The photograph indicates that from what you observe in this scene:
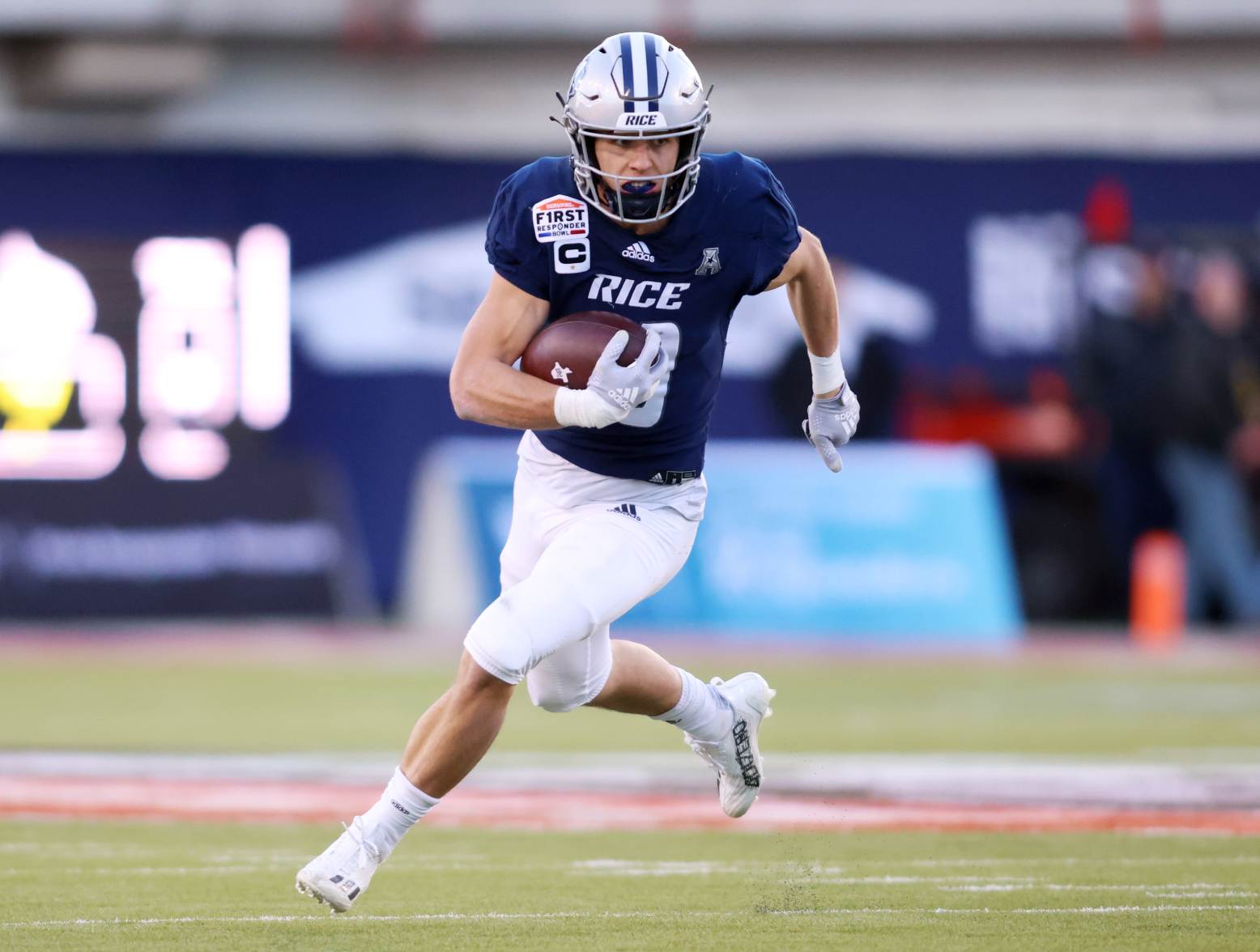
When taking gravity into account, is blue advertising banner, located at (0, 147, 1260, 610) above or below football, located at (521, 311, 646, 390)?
below

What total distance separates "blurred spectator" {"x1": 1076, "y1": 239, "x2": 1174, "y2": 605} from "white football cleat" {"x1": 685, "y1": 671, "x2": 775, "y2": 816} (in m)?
8.68

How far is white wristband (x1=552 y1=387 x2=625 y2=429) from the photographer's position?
437 cm

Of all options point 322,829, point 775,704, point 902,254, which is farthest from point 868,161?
point 322,829

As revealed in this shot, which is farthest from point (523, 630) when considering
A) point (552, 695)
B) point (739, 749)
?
point (739, 749)

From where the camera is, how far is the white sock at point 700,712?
503 cm

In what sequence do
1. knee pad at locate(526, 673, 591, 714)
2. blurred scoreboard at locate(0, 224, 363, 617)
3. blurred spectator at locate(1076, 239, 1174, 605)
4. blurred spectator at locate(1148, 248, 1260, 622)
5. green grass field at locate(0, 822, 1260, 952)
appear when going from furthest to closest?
blurred spectator at locate(1076, 239, 1174, 605), blurred spectator at locate(1148, 248, 1260, 622), blurred scoreboard at locate(0, 224, 363, 617), knee pad at locate(526, 673, 591, 714), green grass field at locate(0, 822, 1260, 952)

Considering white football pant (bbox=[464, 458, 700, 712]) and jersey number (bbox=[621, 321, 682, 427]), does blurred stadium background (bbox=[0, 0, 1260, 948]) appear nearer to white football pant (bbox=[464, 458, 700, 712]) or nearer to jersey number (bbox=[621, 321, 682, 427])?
white football pant (bbox=[464, 458, 700, 712])

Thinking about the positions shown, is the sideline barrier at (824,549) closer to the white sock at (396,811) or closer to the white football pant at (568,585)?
the white football pant at (568,585)

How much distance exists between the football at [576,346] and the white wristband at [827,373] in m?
0.70

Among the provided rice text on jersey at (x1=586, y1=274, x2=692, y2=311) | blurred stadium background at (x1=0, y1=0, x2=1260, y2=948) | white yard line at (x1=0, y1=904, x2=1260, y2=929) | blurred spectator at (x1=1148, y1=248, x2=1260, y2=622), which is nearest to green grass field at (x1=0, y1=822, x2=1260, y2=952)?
white yard line at (x1=0, y1=904, x2=1260, y2=929)

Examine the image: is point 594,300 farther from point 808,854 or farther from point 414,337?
point 414,337

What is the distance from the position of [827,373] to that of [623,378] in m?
0.90

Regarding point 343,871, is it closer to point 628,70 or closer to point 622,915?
point 622,915

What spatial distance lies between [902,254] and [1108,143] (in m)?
1.75
